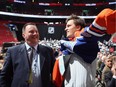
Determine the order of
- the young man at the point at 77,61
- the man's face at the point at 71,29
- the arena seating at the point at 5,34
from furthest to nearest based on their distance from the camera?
the arena seating at the point at 5,34, the man's face at the point at 71,29, the young man at the point at 77,61

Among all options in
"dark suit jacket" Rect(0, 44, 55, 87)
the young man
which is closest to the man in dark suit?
"dark suit jacket" Rect(0, 44, 55, 87)

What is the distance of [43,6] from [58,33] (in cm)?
456

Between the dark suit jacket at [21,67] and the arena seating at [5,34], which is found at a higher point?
the dark suit jacket at [21,67]

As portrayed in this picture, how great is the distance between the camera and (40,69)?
2803mm

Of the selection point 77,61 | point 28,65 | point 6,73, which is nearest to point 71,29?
point 77,61

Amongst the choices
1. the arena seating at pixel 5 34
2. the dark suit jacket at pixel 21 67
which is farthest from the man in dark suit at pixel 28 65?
the arena seating at pixel 5 34

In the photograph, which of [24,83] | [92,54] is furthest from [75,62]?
[24,83]

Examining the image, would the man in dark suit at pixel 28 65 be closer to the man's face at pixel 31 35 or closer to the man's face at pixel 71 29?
the man's face at pixel 31 35

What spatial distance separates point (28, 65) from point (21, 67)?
0.08 m

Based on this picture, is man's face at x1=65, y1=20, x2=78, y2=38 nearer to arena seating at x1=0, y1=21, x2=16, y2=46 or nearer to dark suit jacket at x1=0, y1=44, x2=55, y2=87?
dark suit jacket at x1=0, y1=44, x2=55, y2=87

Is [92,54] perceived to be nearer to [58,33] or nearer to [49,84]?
[49,84]

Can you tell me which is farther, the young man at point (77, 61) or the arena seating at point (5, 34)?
the arena seating at point (5, 34)

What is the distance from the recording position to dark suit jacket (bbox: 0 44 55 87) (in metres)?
2.77

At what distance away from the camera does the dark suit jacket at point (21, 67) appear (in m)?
2.77
